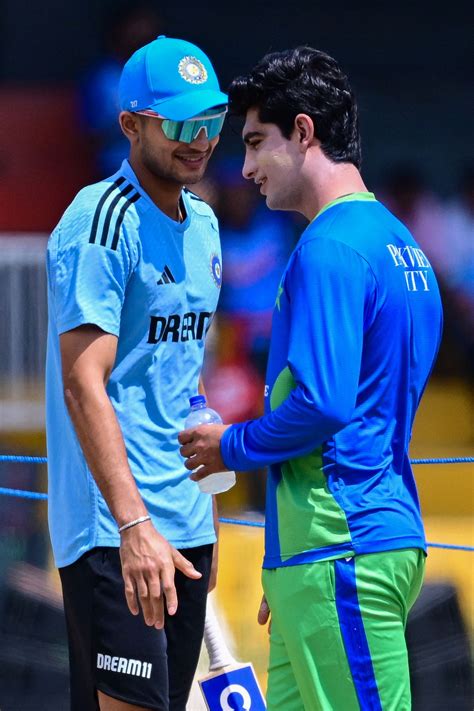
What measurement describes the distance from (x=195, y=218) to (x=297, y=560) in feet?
3.14

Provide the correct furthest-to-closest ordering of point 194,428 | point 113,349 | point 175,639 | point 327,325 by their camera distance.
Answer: point 175,639 → point 113,349 → point 194,428 → point 327,325

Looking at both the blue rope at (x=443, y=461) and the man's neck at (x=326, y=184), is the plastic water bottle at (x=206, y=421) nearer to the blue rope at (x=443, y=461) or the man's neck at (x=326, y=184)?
the man's neck at (x=326, y=184)

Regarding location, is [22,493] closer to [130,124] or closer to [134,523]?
[130,124]

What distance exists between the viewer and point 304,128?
2346mm

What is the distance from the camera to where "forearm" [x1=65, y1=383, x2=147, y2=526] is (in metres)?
2.44

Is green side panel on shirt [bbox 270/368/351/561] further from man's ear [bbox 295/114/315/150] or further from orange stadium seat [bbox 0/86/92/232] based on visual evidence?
orange stadium seat [bbox 0/86/92/232]

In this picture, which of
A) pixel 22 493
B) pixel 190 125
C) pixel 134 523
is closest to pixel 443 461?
pixel 22 493

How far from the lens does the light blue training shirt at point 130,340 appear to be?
2564 millimetres

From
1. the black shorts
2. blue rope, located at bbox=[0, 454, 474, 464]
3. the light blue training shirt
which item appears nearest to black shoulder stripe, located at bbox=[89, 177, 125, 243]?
the light blue training shirt

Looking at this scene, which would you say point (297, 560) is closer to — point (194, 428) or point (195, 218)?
point (194, 428)

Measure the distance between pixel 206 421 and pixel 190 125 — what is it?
0.60m

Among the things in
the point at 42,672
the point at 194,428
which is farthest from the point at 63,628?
the point at 194,428

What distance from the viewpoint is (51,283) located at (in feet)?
8.63

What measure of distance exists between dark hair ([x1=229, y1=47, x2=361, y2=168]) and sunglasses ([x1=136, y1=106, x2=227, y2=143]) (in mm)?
293
